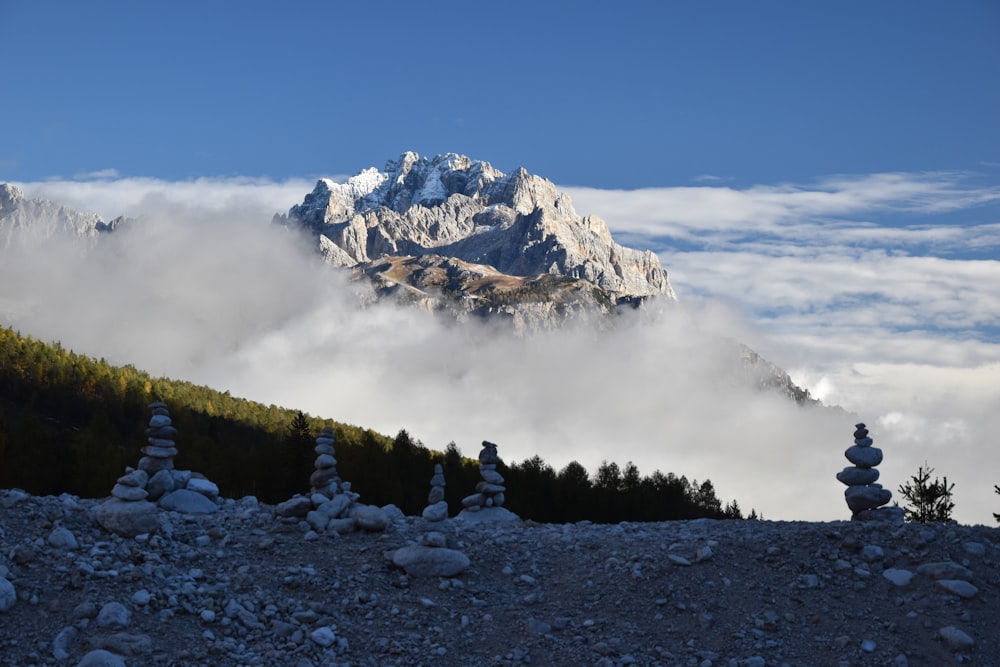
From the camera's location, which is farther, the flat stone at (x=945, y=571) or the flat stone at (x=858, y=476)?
the flat stone at (x=858, y=476)

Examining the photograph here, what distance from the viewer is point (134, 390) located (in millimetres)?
→ 149750

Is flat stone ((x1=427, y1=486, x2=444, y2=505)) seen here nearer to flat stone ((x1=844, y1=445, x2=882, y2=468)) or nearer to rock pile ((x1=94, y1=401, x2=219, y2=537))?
rock pile ((x1=94, y1=401, x2=219, y2=537))

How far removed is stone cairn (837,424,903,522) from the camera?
2983cm

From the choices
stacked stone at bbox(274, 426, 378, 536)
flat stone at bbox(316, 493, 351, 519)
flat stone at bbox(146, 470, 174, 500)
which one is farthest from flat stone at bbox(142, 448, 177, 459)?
flat stone at bbox(316, 493, 351, 519)

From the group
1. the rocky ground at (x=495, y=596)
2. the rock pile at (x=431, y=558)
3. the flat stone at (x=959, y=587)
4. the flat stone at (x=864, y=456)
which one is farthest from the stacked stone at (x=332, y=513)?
the flat stone at (x=864, y=456)

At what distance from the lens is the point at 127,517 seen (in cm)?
2473

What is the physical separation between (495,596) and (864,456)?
48.8 ft

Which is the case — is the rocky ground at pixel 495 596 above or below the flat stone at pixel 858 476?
below

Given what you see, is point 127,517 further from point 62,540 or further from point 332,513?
point 332,513

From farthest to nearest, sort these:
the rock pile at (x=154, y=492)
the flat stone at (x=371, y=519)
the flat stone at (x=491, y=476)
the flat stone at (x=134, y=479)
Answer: the flat stone at (x=491, y=476) < the flat stone at (x=371, y=519) < the flat stone at (x=134, y=479) < the rock pile at (x=154, y=492)

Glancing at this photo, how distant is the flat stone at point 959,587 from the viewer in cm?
2317

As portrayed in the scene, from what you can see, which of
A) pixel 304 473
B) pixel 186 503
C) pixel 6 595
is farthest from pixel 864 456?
pixel 304 473

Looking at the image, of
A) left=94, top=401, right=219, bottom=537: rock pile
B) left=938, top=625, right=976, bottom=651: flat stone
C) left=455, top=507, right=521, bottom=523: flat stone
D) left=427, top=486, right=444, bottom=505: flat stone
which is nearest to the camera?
left=938, top=625, right=976, bottom=651: flat stone

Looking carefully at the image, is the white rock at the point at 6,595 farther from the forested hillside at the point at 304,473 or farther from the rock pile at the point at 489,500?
the forested hillside at the point at 304,473
